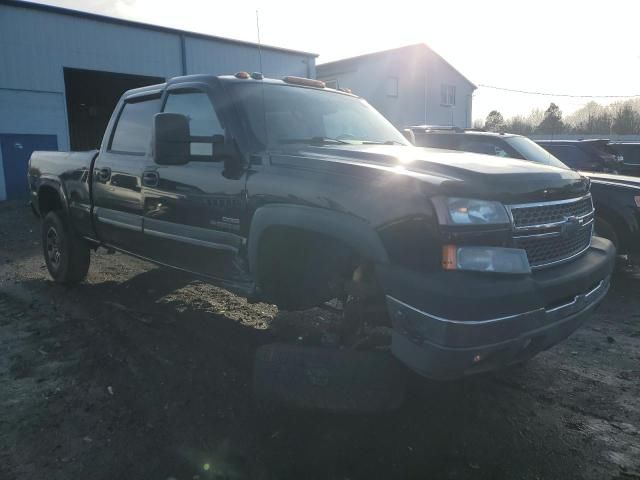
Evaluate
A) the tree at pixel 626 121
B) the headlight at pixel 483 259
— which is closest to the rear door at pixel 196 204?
the headlight at pixel 483 259

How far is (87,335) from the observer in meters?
4.23

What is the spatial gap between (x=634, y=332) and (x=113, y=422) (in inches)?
169

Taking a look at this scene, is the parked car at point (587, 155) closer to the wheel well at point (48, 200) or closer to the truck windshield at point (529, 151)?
the truck windshield at point (529, 151)

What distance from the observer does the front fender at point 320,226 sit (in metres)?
2.48

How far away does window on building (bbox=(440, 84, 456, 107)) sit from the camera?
30312 millimetres

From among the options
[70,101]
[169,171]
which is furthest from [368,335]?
[70,101]

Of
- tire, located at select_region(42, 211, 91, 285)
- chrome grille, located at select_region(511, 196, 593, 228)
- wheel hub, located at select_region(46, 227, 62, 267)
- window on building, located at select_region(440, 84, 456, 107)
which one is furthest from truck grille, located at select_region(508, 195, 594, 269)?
window on building, located at select_region(440, 84, 456, 107)

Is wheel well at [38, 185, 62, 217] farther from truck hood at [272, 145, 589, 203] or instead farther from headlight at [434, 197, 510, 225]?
headlight at [434, 197, 510, 225]

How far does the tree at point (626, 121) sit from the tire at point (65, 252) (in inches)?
1358

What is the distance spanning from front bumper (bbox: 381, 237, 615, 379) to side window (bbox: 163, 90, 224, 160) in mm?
1873

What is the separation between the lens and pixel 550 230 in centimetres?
262

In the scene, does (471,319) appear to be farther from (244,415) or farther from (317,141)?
(317,141)

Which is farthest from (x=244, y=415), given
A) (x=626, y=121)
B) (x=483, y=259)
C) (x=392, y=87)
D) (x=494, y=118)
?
(x=494, y=118)

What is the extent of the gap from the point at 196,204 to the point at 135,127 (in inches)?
59.0
